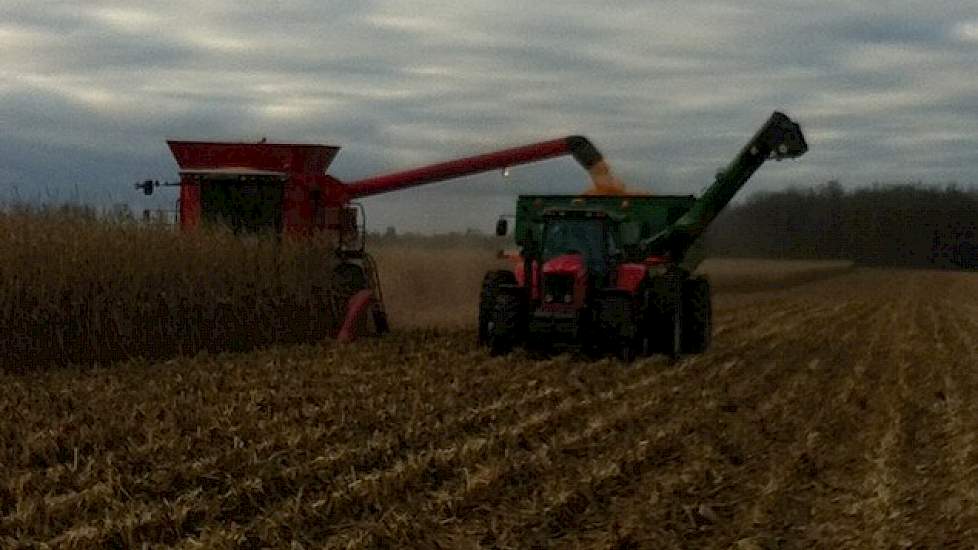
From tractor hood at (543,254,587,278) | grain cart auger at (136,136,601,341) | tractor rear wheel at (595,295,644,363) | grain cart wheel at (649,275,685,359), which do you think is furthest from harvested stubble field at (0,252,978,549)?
grain cart auger at (136,136,601,341)

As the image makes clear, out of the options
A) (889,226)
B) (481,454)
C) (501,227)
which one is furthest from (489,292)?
(889,226)

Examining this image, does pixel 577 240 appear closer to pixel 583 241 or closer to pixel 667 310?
pixel 583 241

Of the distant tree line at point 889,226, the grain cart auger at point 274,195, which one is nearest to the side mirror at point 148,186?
the grain cart auger at point 274,195

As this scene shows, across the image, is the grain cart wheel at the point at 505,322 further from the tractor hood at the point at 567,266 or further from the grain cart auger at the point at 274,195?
the grain cart auger at the point at 274,195

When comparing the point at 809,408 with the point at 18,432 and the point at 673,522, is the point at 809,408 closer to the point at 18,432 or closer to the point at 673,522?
the point at 673,522

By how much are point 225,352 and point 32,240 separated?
8.85ft

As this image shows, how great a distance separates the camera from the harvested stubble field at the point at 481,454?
655 centimetres

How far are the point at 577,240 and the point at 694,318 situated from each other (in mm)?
2212

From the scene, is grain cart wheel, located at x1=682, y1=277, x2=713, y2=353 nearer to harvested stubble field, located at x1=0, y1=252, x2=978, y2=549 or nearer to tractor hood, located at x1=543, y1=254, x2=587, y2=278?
harvested stubble field, located at x1=0, y1=252, x2=978, y2=549

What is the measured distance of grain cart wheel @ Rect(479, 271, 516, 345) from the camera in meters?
15.2

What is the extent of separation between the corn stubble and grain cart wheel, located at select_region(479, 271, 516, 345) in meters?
2.61

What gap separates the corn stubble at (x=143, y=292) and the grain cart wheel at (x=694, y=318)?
15.6ft

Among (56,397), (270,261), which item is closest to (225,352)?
(270,261)

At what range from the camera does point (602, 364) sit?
14.2 m
